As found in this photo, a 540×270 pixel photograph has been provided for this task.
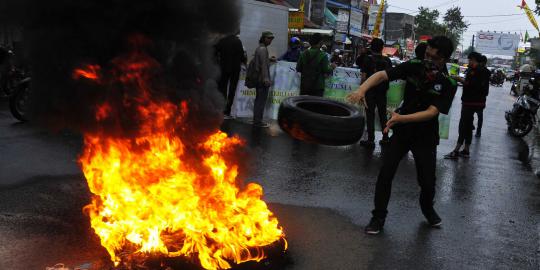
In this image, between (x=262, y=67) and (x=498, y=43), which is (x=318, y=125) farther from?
(x=498, y=43)

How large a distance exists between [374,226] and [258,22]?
426 inches

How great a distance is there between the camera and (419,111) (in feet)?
16.2

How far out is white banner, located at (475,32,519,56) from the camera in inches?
3506

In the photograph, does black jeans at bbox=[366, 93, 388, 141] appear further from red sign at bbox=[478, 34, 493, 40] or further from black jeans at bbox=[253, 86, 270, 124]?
red sign at bbox=[478, 34, 493, 40]

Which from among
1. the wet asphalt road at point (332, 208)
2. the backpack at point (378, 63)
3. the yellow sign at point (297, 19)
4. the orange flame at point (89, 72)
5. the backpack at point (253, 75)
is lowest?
the wet asphalt road at point (332, 208)

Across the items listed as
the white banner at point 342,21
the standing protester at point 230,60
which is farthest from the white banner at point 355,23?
the standing protester at point 230,60

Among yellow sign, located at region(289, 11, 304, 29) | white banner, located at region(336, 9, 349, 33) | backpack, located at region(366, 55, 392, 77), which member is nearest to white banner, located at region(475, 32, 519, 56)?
white banner, located at region(336, 9, 349, 33)

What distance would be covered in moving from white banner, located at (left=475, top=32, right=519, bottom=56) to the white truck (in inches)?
3248

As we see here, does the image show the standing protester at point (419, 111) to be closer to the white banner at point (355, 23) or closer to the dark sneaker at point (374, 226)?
the dark sneaker at point (374, 226)

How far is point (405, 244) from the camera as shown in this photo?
186 inches

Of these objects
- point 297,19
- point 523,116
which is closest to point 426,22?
point 297,19

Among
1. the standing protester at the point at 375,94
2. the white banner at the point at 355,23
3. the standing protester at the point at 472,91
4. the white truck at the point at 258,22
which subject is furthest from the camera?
the white banner at the point at 355,23

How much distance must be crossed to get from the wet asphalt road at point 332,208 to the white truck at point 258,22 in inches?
242

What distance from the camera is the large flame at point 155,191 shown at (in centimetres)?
369
